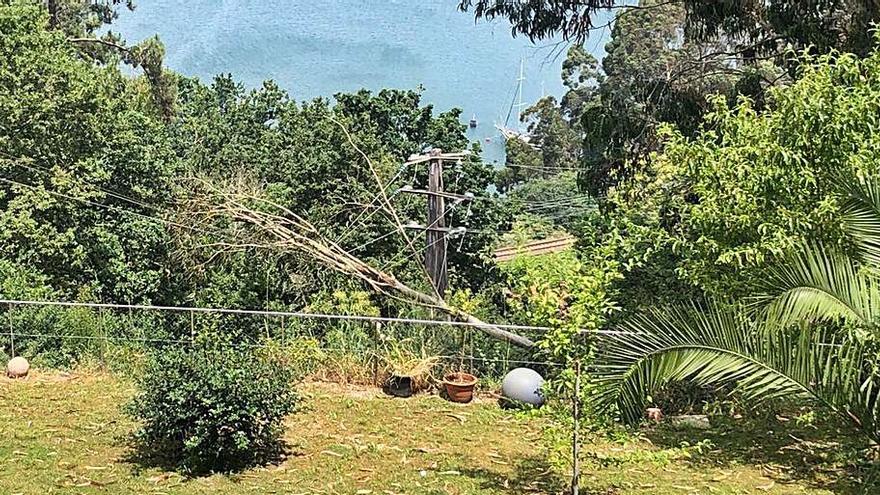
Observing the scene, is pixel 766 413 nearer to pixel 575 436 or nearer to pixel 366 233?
pixel 575 436

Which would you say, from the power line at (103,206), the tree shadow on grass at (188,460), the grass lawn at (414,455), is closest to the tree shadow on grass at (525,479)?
the grass lawn at (414,455)

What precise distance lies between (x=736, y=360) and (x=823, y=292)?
522 millimetres

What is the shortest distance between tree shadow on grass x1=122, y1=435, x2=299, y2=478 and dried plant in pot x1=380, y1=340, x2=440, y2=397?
2.15m

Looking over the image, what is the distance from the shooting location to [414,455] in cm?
650

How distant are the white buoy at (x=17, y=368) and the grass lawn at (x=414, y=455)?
1.37 feet

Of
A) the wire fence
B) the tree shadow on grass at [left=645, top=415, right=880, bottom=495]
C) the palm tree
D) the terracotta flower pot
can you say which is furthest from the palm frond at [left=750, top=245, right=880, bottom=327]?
the terracotta flower pot

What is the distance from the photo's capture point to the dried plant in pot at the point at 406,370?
8539mm

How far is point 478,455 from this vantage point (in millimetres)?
6555

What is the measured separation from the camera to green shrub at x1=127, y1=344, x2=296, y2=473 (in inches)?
222

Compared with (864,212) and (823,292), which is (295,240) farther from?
(823,292)

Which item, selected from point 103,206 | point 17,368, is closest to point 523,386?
point 17,368

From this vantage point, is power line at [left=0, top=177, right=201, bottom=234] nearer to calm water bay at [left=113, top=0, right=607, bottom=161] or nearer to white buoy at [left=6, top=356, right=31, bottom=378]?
white buoy at [left=6, top=356, right=31, bottom=378]

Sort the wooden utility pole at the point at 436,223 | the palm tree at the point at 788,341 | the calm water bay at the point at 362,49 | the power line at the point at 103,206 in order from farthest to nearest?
the calm water bay at the point at 362,49
the power line at the point at 103,206
the wooden utility pole at the point at 436,223
the palm tree at the point at 788,341

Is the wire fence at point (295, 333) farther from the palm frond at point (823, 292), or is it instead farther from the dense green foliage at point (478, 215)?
the palm frond at point (823, 292)
